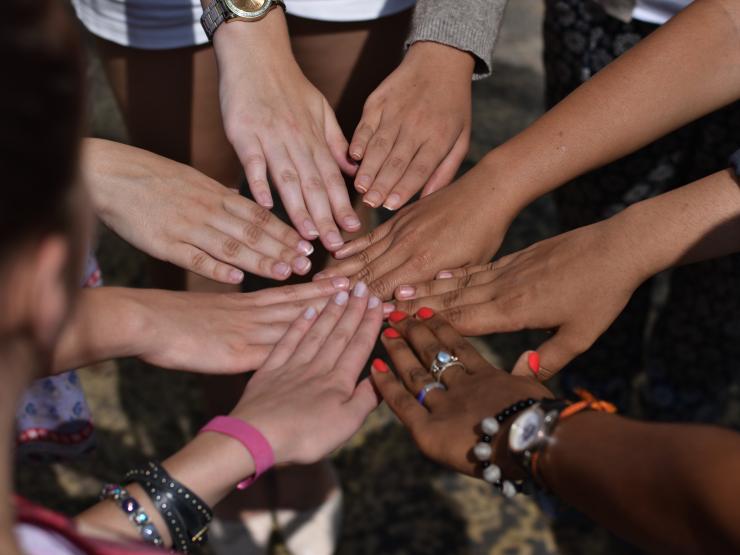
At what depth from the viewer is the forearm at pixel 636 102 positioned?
164cm

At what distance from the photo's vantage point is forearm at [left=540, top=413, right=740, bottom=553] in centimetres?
107

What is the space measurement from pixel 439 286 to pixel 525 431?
0.51m

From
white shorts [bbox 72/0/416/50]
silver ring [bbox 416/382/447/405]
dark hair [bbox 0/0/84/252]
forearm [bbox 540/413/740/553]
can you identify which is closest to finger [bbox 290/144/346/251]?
white shorts [bbox 72/0/416/50]

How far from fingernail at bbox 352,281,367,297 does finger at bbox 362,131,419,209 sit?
0.19 meters

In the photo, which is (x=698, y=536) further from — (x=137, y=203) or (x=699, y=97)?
(x=137, y=203)

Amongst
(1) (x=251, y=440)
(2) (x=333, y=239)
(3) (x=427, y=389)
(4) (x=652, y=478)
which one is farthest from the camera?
(2) (x=333, y=239)

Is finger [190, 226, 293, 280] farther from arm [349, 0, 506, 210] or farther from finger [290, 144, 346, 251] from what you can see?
arm [349, 0, 506, 210]

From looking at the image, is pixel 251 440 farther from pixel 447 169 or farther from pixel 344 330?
pixel 447 169

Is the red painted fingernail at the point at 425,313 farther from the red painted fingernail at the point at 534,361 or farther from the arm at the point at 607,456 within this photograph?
the red painted fingernail at the point at 534,361

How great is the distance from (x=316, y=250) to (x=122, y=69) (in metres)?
0.66

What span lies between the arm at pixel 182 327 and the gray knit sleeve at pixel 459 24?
2.12ft

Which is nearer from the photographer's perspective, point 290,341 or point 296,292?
point 290,341

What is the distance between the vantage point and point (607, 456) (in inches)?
47.5

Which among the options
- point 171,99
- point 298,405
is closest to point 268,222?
point 171,99
